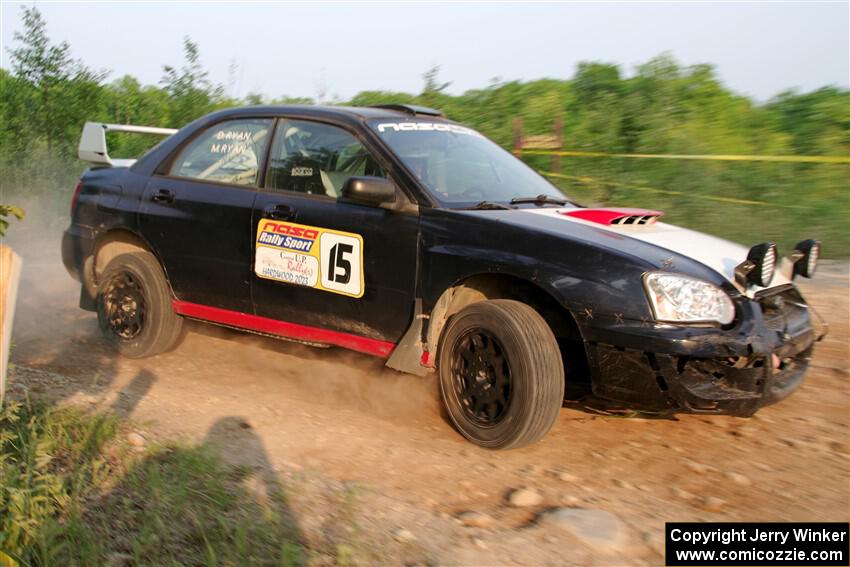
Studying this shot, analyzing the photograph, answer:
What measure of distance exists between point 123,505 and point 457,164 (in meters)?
2.69

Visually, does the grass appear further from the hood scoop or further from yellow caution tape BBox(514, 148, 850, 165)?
yellow caution tape BBox(514, 148, 850, 165)

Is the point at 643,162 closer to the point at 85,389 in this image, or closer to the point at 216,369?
the point at 216,369

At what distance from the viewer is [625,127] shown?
13.1m

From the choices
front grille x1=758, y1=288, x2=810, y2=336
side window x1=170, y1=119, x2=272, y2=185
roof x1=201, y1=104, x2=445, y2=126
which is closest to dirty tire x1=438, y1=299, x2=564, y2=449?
front grille x1=758, y1=288, x2=810, y2=336

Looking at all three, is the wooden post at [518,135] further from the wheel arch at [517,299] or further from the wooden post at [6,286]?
the wooden post at [6,286]

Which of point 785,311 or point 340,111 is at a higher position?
point 340,111

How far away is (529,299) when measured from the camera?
173 inches

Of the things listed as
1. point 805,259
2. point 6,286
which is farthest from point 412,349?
point 805,259

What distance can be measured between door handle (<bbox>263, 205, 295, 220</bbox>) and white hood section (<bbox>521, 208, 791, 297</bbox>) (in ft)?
4.50

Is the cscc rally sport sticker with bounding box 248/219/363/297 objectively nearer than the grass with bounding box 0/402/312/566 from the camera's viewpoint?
No

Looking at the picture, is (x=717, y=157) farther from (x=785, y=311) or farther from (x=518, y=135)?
(x=785, y=311)

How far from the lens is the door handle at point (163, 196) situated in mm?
5652

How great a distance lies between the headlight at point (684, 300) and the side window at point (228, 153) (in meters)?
2.62

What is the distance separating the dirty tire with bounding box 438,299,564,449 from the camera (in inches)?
159
